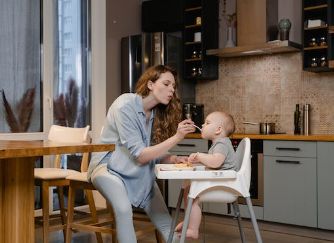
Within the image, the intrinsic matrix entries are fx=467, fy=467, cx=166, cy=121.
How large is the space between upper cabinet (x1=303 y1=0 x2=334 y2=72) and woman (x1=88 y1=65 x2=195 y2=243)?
6.88 feet

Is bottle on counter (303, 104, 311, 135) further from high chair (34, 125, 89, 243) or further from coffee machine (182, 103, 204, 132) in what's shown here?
high chair (34, 125, 89, 243)

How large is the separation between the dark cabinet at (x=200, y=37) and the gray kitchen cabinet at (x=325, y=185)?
1.68 metres

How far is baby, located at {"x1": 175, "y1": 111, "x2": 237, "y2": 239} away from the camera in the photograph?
2311 mm

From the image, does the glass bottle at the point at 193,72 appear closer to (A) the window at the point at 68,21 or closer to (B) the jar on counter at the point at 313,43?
(B) the jar on counter at the point at 313,43

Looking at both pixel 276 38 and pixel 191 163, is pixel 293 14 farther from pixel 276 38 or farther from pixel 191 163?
pixel 191 163

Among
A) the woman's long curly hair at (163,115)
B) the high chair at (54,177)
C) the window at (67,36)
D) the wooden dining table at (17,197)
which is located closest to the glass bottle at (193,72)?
the window at (67,36)

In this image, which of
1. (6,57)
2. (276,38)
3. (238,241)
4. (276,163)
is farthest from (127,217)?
(276,38)

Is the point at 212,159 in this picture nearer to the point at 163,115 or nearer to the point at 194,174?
the point at 194,174

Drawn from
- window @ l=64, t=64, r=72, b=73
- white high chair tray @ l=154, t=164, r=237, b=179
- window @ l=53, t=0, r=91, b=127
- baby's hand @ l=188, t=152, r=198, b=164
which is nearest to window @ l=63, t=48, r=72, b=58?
window @ l=53, t=0, r=91, b=127

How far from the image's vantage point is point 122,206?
7.54 feet

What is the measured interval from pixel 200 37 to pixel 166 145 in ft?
9.61

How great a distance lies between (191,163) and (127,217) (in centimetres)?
46

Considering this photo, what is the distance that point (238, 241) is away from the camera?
12.1ft

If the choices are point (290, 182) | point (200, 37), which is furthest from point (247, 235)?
point (200, 37)
